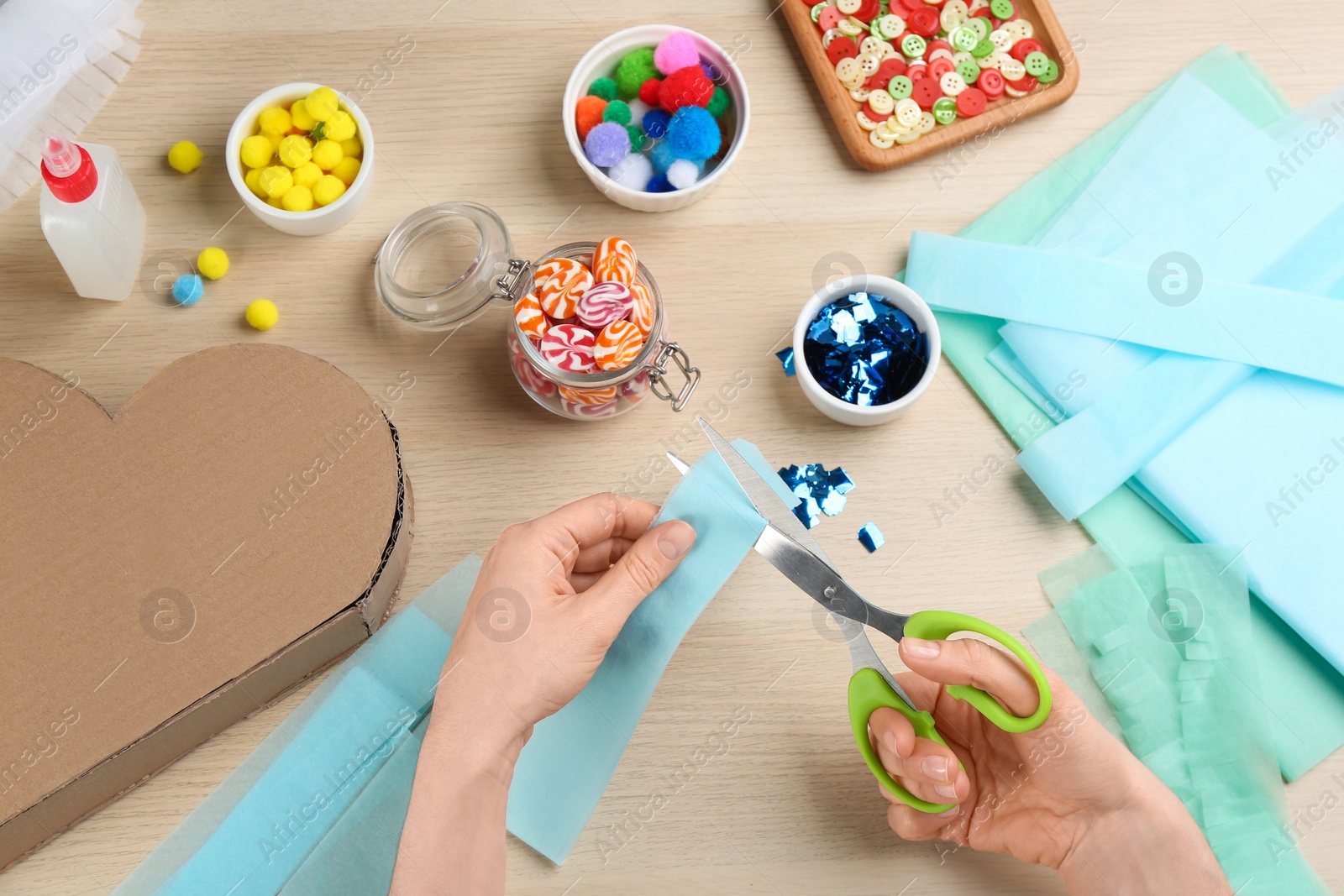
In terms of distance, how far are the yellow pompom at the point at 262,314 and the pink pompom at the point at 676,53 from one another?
48 cm

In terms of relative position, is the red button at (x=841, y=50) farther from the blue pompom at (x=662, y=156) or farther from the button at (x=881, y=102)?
the blue pompom at (x=662, y=156)

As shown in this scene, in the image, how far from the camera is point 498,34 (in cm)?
106

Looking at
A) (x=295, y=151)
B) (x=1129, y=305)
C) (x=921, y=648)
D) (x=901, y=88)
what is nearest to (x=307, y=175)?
(x=295, y=151)

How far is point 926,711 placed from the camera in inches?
34.1

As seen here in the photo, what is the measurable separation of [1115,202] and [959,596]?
1.54ft

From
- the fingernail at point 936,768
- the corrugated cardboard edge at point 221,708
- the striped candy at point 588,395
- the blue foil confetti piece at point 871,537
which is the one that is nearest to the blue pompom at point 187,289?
the corrugated cardboard edge at point 221,708

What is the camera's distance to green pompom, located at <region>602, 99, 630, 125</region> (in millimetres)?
979

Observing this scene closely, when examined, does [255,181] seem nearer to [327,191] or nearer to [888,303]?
[327,191]

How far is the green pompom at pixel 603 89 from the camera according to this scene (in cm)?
100

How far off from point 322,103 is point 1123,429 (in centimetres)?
89

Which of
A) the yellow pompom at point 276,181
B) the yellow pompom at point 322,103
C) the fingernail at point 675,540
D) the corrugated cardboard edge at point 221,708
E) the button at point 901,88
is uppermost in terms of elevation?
the button at point 901,88

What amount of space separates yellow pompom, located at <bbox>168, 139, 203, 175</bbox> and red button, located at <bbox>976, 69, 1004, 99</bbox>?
86cm

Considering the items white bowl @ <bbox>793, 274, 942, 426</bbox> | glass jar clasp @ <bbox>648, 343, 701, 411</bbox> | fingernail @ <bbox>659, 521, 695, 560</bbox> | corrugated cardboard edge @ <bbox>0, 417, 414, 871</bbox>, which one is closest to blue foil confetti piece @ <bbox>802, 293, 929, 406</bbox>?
white bowl @ <bbox>793, 274, 942, 426</bbox>

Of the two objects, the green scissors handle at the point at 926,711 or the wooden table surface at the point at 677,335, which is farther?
the wooden table surface at the point at 677,335
